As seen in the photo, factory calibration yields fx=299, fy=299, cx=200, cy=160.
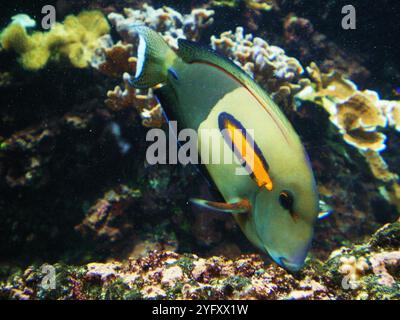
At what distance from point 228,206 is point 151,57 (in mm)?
897

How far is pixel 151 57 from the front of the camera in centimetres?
161

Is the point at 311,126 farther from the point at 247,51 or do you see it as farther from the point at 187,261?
the point at 187,261

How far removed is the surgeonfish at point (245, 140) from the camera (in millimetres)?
1279

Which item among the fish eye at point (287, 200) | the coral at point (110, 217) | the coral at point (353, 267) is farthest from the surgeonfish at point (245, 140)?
the coral at point (110, 217)

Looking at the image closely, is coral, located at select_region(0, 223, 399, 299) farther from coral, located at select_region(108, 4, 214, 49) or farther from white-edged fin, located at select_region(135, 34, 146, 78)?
coral, located at select_region(108, 4, 214, 49)

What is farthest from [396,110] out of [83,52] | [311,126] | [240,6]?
[83,52]

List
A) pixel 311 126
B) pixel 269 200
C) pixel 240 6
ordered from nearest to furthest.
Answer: pixel 269 200 < pixel 311 126 < pixel 240 6

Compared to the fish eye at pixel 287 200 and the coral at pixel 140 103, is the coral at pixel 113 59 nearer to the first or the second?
the coral at pixel 140 103

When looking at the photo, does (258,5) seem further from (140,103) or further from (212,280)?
(212,280)

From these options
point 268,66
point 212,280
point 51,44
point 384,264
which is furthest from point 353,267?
point 51,44

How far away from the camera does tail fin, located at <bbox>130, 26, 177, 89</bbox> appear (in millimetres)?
1599

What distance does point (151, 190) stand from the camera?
3.56 m

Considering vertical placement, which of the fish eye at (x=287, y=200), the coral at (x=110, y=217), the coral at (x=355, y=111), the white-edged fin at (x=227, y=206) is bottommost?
the coral at (x=110, y=217)
